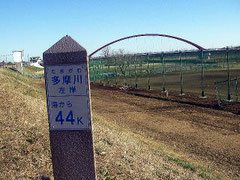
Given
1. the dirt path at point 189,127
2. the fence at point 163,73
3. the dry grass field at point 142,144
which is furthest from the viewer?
the fence at point 163,73

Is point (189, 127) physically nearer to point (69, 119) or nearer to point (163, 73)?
point (69, 119)

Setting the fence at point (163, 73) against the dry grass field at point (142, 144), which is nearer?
the dry grass field at point (142, 144)

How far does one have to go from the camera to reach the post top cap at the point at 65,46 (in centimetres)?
310

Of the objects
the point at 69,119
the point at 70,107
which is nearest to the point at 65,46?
the point at 70,107

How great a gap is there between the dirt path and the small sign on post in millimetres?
5175

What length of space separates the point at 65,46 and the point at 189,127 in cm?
983

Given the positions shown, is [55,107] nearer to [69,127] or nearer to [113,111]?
[69,127]

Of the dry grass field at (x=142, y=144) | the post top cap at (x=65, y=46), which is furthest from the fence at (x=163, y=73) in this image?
the post top cap at (x=65, y=46)

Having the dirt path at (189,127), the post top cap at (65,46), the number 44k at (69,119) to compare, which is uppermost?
the post top cap at (65,46)

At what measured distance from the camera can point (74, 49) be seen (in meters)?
3.10

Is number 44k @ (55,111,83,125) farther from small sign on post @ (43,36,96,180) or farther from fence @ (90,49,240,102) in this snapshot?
fence @ (90,49,240,102)

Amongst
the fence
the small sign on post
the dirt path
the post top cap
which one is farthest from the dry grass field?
the fence

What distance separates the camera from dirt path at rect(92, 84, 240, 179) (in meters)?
8.36

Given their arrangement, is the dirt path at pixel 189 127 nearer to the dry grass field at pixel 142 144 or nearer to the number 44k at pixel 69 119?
the dry grass field at pixel 142 144
